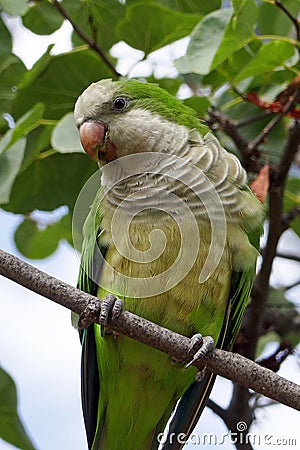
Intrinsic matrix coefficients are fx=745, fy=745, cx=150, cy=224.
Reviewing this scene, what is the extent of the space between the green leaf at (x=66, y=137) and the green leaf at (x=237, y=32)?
32cm

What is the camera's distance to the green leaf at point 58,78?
1.62 meters

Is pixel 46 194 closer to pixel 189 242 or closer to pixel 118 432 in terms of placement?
pixel 189 242

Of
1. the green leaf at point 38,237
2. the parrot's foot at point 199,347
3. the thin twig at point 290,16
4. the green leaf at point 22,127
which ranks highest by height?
the thin twig at point 290,16

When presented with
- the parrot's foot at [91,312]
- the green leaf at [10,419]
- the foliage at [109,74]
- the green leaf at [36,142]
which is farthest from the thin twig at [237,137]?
the green leaf at [10,419]

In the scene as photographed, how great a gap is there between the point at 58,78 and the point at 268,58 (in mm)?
461

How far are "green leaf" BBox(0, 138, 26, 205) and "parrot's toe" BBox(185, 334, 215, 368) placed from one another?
1.56ft

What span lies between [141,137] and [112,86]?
126 mm

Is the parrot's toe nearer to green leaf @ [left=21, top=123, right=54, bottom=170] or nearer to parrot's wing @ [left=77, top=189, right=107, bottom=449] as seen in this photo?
parrot's wing @ [left=77, top=189, right=107, bottom=449]

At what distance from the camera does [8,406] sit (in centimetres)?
166

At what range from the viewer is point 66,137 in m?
1.57

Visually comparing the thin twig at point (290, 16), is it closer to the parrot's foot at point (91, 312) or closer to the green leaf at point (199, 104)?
the green leaf at point (199, 104)

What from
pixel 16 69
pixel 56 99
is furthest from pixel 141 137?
pixel 16 69

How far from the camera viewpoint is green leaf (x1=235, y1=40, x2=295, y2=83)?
1.53 metres

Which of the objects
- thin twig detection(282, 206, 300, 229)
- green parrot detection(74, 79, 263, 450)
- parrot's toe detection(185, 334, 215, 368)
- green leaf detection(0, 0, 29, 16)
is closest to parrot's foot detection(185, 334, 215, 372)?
parrot's toe detection(185, 334, 215, 368)
